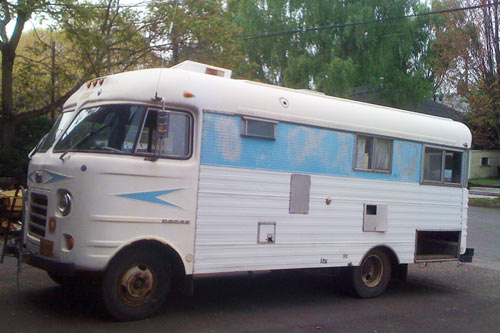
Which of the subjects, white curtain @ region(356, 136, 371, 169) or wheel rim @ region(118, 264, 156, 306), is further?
white curtain @ region(356, 136, 371, 169)

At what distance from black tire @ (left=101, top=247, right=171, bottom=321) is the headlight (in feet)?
2.54

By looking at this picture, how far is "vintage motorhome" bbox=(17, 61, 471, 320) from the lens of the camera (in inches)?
243

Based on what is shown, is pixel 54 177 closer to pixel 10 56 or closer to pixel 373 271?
pixel 373 271

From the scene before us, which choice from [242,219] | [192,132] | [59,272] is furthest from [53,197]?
[242,219]

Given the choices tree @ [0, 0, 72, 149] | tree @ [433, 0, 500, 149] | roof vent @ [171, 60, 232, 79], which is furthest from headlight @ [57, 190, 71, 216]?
tree @ [433, 0, 500, 149]

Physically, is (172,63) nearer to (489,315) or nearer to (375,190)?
(375,190)

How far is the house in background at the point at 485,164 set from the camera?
139 feet

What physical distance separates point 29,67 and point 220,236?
9678 millimetres

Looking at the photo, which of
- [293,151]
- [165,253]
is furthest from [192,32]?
[165,253]

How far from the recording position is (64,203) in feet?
20.4

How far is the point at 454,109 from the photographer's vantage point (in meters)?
29.2

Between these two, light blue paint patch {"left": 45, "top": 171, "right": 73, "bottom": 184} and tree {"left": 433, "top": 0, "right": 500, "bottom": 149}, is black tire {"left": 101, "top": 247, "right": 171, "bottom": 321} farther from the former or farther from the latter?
tree {"left": 433, "top": 0, "right": 500, "bottom": 149}

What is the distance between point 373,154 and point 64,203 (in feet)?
15.4

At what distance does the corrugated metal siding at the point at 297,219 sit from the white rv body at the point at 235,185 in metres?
0.02
